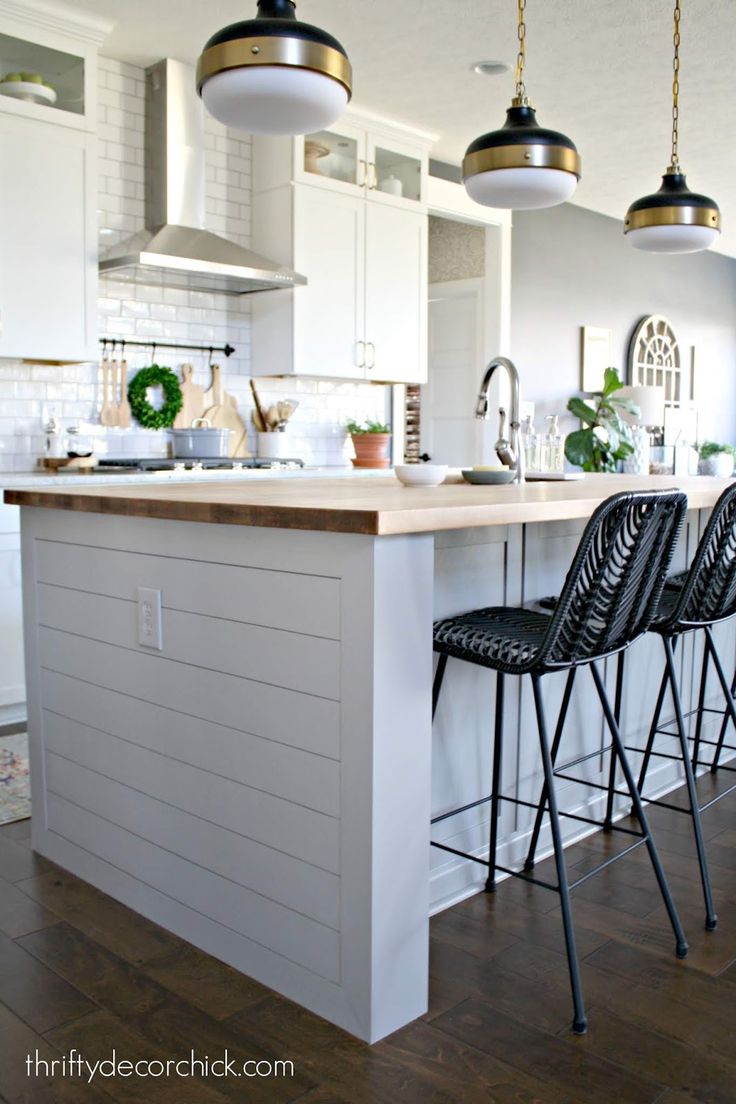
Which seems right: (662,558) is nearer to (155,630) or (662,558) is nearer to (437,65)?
(155,630)

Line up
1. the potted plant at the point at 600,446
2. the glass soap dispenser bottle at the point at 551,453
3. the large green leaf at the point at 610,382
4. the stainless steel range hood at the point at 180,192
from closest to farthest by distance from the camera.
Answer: the glass soap dispenser bottle at the point at 551,453 → the stainless steel range hood at the point at 180,192 → the potted plant at the point at 600,446 → the large green leaf at the point at 610,382

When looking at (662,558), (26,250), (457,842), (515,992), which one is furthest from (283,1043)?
(26,250)

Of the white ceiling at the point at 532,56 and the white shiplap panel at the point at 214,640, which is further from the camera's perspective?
the white ceiling at the point at 532,56

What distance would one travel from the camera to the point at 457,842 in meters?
2.52

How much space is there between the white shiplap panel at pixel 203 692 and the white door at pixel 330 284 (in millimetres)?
3078

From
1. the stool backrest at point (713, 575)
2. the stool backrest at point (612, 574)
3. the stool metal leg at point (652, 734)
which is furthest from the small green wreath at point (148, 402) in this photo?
the stool backrest at point (612, 574)

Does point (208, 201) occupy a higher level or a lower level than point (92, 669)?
higher

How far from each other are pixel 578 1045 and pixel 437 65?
448cm

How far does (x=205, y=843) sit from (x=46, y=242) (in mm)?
3127

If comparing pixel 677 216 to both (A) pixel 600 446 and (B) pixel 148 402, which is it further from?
(A) pixel 600 446

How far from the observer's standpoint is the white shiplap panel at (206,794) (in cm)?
197

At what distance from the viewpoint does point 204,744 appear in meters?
2.22

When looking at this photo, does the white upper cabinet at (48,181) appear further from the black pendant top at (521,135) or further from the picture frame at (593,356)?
the picture frame at (593,356)

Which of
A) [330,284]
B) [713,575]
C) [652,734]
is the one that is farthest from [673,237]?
[330,284]
